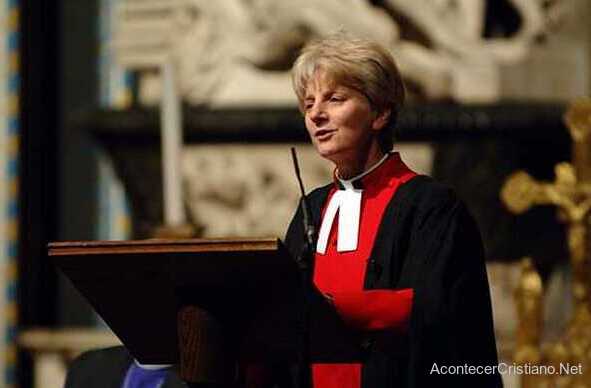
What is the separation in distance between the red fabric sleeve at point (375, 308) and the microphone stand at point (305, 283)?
0.18 feet

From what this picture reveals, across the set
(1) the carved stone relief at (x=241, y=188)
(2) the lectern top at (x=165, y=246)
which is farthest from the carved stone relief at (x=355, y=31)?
(2) the lectern top at (x=165, y=246)

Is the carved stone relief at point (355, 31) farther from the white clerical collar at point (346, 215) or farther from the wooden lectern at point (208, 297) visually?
the wooden lectern at point (208, 297)

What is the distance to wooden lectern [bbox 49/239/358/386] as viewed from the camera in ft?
11.0

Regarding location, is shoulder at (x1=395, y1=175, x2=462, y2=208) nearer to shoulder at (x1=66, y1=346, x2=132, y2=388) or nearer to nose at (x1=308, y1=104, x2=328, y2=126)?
nose at (x1=308, y1=104, x2=328, y2=126)

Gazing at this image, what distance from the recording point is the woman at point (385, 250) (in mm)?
3400

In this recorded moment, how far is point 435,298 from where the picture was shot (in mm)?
3393

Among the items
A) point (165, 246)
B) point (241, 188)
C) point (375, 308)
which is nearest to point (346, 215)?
point (375, 308)

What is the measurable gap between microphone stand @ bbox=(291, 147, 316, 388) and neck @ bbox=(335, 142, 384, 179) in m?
0.08

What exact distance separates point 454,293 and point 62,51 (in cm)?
604

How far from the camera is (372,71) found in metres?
3.46

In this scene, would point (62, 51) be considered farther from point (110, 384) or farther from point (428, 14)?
point (110, 384)

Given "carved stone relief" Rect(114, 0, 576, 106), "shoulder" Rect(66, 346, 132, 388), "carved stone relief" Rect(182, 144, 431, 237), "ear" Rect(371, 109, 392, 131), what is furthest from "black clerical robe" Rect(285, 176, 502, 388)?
"carved stone relief" Rect(182, 144, 431, 237)

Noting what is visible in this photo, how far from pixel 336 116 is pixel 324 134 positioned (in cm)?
3

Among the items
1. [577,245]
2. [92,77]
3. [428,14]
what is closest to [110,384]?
[577,245]
